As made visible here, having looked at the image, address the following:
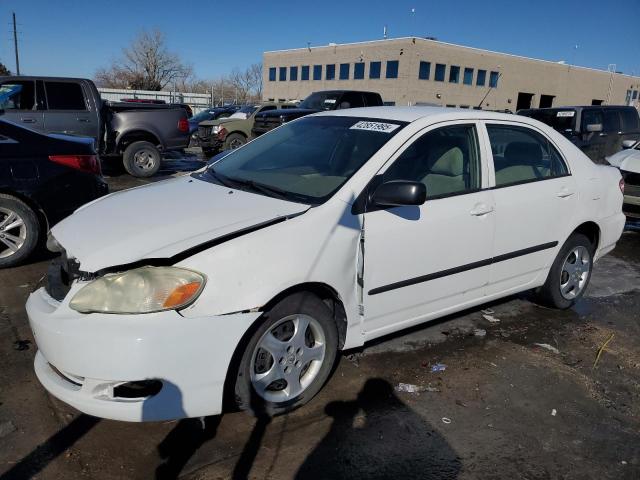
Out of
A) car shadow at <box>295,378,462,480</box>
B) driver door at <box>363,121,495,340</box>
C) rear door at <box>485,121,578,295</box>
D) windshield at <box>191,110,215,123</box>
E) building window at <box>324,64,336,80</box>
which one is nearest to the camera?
car shadow at <box>295,378,462,480</box>

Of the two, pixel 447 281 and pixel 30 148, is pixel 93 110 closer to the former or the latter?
pixel 30 148

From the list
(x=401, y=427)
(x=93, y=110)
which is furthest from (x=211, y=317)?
(x=93, y=110)

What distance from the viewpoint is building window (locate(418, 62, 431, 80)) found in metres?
47.3

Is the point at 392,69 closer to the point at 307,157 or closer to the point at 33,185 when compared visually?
the point at 33,185

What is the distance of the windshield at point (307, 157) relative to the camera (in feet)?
10.4

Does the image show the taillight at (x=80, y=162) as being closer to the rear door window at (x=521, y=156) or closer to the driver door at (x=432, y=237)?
the driver door at (x=432, y=237)

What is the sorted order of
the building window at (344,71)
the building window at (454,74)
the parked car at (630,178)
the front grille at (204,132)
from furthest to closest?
the building window at (344,71) → the building window at (454,74) → the front grille at (204,132) → the parked car at (630,178)

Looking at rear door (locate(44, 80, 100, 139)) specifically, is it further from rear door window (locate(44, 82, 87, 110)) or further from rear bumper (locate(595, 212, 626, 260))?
rear bumper (locate(595, 212, 626, 260))

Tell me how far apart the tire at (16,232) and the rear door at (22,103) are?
16.3 ft

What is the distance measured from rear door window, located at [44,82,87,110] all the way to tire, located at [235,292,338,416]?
27.8 ft

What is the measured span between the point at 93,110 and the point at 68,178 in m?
5.22

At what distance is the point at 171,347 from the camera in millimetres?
2311

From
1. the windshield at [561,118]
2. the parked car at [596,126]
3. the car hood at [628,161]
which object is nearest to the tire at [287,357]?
the car hood at [628,161]

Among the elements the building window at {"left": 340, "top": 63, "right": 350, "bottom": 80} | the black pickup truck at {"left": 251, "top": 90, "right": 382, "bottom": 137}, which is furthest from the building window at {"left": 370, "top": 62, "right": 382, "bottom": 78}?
the black pickup truck at {"left": 251, "top": 90, "right": 382, "bottom": 137}
